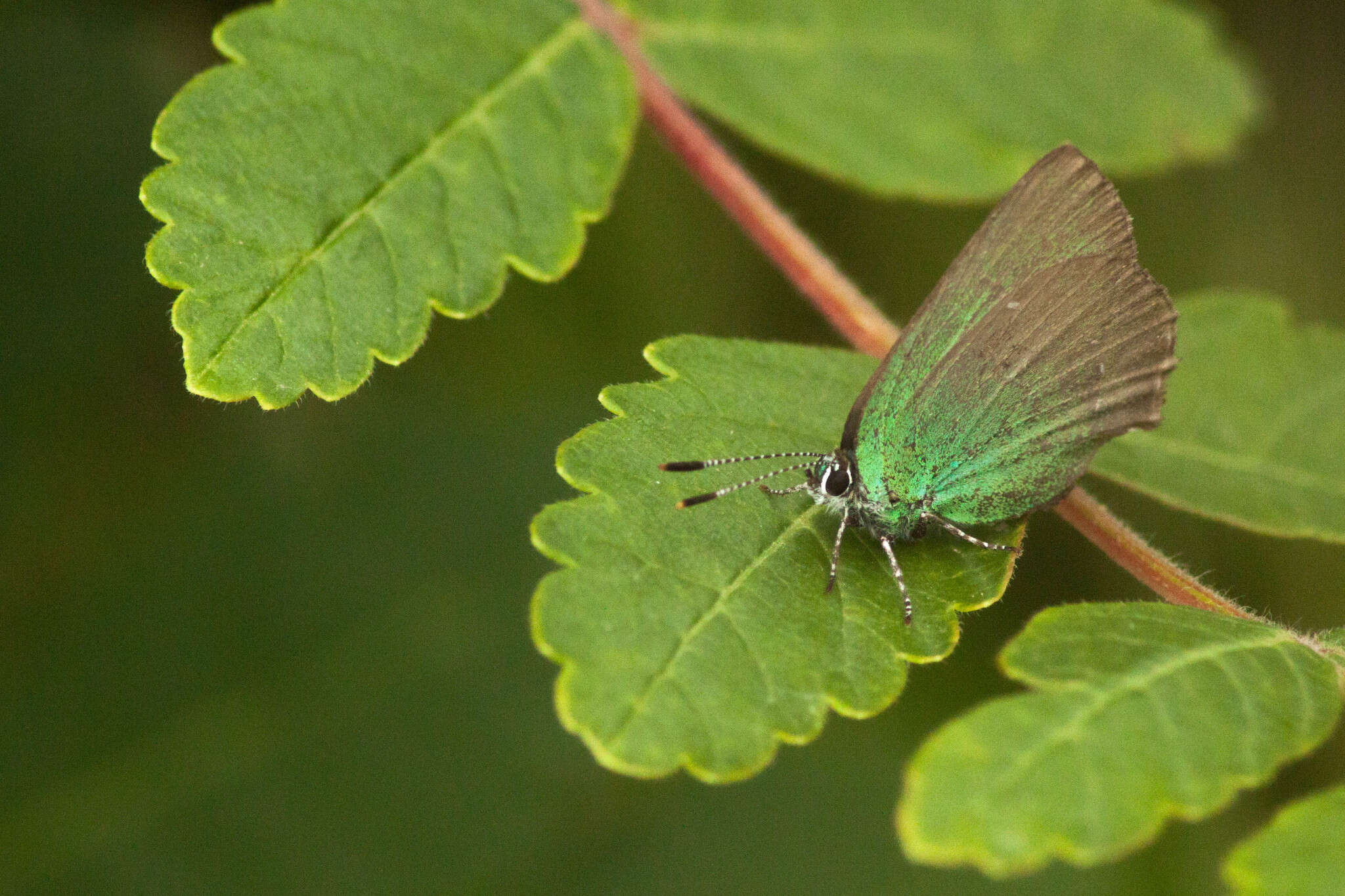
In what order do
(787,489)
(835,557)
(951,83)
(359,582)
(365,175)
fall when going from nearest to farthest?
1. (835,557)
2. (787,489)
3. (365,175)
4. (951,83)
5. (359,582)

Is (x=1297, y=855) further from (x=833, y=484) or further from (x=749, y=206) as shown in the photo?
(x=749, y=206)

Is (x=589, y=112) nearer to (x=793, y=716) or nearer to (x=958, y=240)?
(x=793, y=716)

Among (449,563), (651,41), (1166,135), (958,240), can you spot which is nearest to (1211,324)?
(1166,135)

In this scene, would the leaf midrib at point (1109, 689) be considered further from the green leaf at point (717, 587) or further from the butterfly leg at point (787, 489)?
the butterfly leg at point (787, 489)

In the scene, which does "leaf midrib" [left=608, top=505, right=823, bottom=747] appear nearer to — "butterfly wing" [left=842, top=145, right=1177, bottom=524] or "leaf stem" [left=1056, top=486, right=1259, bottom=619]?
"butterfly wing" [left=842, top=145, right=1177, bottom=524]

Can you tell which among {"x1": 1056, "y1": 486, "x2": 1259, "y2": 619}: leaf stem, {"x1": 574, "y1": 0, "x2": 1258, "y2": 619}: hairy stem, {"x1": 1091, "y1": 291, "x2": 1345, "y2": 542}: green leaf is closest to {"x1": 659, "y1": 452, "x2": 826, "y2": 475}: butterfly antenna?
{"x1": 574, "y1": 0, "x2": 1258, "y2": 619}: hairy stem

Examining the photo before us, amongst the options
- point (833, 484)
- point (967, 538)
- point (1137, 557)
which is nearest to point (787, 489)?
point (833, 484)

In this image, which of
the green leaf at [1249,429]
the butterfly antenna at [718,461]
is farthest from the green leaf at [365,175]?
the green leaf at [1249,429]
